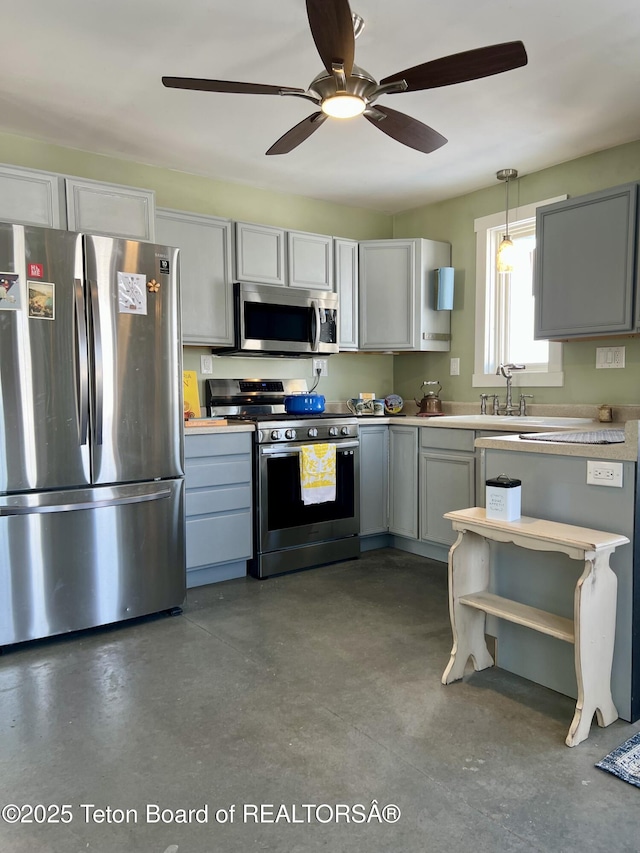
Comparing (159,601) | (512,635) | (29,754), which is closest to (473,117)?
(512,635)

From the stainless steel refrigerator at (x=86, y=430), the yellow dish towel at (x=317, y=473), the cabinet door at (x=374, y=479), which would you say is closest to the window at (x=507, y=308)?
the cabinet door at (x=374, y=479)

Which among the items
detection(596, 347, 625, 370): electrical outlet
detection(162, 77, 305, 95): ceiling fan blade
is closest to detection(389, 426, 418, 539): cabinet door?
detection(596, 347, 625, 370): electrical outlet

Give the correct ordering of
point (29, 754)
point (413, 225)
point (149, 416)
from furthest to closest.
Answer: point (413, 225) < point (149, 416) < point (29, 754)

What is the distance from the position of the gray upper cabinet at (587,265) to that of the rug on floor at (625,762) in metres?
2.01

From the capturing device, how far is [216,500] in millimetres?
3283

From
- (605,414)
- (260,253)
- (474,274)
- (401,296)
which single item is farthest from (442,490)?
(260,253)

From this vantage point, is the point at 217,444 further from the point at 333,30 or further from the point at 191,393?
the point at 333,30

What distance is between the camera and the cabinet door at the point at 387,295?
14.0ft

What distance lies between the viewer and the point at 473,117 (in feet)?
9.94

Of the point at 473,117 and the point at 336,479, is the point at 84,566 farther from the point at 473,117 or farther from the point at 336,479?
the point at 473,117

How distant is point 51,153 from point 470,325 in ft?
9.47

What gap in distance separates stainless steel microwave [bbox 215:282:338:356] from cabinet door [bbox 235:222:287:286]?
9 cm

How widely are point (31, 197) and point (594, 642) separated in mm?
3142

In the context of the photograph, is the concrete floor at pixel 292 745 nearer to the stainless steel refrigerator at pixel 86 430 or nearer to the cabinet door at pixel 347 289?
the stainless steel refrigerator at pixel 86 430
